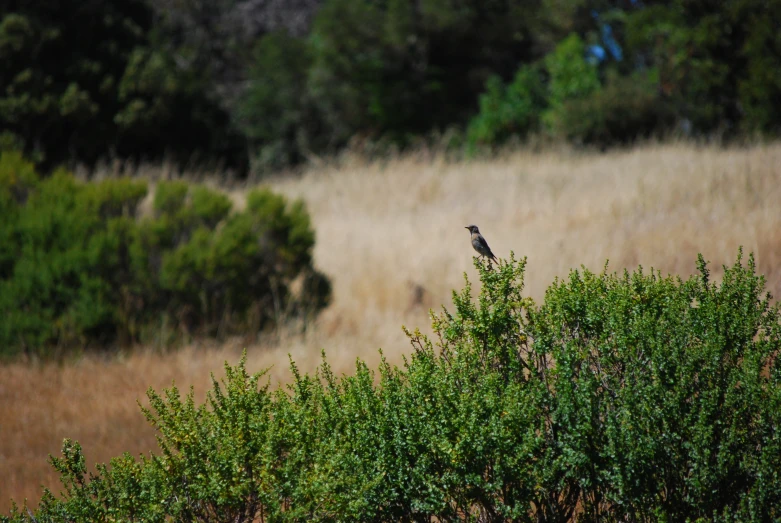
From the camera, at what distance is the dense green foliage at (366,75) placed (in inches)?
623

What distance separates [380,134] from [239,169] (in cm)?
519

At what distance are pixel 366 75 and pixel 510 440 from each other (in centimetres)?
2117

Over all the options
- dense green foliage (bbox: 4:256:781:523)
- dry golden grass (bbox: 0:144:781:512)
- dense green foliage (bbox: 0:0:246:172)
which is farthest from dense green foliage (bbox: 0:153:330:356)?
dense green foliage (bbox: 0:0:246:172)

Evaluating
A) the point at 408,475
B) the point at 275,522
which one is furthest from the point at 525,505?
the point at 275,522

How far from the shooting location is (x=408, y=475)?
9.35 feet

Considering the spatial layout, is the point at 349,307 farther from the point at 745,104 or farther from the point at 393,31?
the point at 393,31

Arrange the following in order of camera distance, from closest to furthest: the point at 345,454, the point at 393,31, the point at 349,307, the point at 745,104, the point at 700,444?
1. the point at 700,444
2. the point at 345,454
3. the point at 349,307
4. the point at 745,104
5. the point at 393,31

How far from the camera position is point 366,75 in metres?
22.9

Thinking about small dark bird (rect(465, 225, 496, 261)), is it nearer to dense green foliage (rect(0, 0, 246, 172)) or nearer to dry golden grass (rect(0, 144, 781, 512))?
dry golden grass (rect(0, 144, 781, 512))

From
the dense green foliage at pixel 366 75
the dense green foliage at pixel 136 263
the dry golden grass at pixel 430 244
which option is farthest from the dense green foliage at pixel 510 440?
the dense green foliage at pixel 366 75

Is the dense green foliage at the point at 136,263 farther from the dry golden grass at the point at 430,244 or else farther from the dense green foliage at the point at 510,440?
the dense green foliage at the point at 510,440

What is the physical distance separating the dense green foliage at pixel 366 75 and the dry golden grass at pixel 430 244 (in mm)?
3693

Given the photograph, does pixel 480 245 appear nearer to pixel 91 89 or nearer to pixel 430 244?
pixel 430 244

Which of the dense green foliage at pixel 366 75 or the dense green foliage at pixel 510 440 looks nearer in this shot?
the dense green foliage at pixel 510 440
